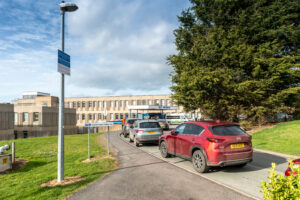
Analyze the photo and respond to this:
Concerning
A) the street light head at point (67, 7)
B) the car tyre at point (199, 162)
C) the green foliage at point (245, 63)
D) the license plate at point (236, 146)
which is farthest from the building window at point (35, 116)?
the license plate at point (236, 146)

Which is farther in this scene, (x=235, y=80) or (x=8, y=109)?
(x=8, y=109)

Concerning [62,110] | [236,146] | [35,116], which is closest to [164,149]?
[236,146]

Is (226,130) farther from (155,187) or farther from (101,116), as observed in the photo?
(101,116)

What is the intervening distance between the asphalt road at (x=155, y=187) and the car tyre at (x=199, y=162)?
0.33 meters

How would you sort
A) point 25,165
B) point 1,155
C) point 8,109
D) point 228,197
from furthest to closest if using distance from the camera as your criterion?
point 8,109, point 25,165, point 1,155, point 228,197

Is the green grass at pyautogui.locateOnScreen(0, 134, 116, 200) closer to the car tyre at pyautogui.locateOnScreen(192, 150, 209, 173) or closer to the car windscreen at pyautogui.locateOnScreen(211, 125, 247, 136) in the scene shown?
the car tyre at pyautogui.locateOnScreen(192, 150, 209, 173)

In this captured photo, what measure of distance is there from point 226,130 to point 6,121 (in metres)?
34.4

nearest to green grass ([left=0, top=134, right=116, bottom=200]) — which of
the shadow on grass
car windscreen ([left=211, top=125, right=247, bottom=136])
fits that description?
the shadow on grass

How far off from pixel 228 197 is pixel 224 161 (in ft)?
5.20

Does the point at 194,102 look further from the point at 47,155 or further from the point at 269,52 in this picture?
the point at 47,155

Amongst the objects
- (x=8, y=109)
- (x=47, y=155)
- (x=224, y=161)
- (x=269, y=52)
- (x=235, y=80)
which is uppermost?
(x=269, y=52)

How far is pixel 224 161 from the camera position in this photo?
6.06 m

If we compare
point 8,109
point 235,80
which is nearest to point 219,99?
point 235,80

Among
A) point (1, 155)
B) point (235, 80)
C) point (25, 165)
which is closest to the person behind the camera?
point (1, 155)
